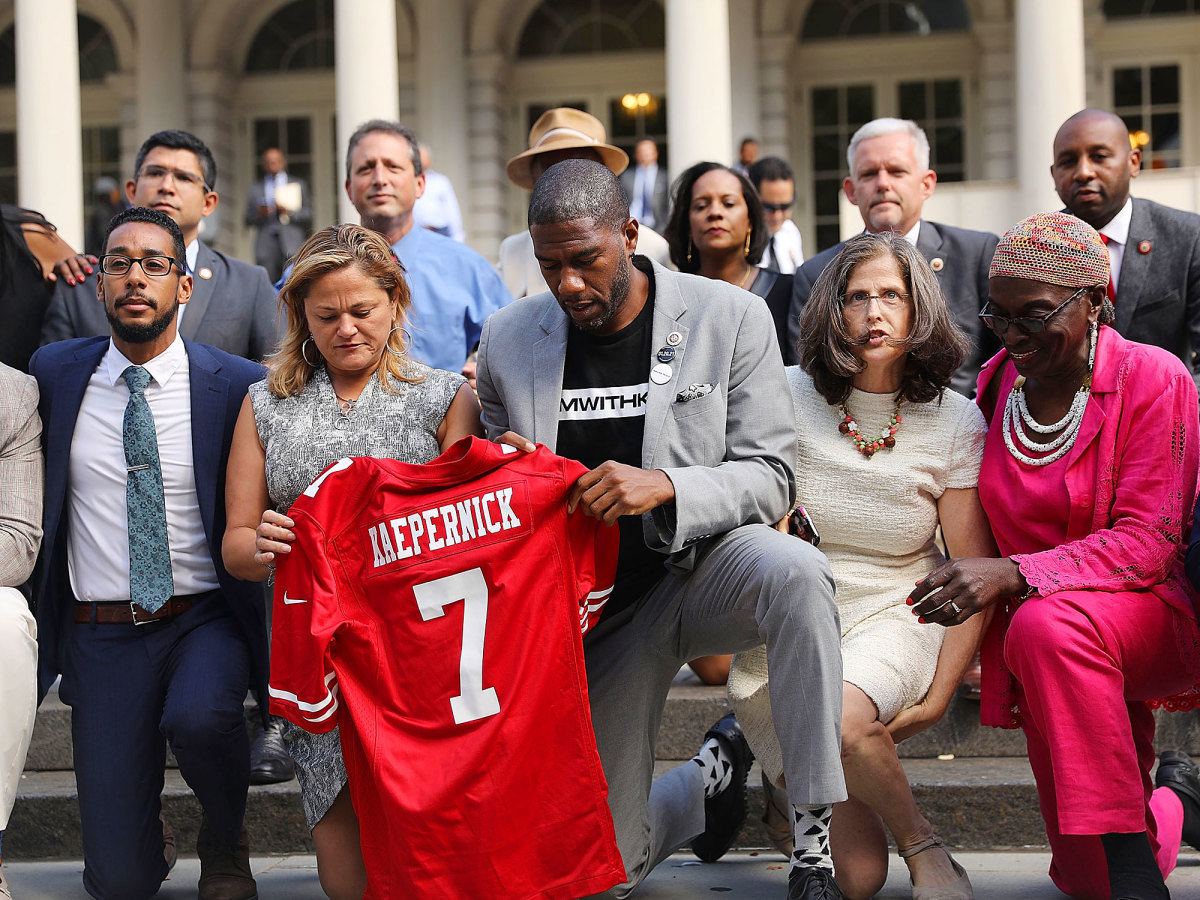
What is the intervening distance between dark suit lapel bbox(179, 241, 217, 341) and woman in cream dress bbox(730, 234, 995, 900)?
2.37 metres

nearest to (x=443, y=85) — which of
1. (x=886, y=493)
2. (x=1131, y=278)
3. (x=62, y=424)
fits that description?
(x=1131, y=278)

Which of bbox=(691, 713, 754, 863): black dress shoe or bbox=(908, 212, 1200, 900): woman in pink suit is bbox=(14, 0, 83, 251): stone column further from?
bbox=(908, 212, 1200, 900): woman in pink suit

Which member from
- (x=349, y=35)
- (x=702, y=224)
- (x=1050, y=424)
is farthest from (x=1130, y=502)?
(x=349, y=35)

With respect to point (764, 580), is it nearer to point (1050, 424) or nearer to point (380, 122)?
point (1050, 424)

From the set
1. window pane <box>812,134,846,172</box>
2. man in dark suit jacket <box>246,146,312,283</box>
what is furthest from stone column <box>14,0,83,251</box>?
window pane <box>812,134,846,172</box>

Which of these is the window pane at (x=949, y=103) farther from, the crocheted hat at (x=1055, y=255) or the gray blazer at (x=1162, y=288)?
the crocheted hat at (x=1055, y=255)

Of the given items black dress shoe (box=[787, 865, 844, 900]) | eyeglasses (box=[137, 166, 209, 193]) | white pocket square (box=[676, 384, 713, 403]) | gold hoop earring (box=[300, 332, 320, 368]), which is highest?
eyeglasses (box=[137, 166, 209, 193])

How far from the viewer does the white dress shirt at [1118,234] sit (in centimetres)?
498

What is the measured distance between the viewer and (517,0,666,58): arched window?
61.5 feet

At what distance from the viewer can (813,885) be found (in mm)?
3375

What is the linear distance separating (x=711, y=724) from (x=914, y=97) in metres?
14.9

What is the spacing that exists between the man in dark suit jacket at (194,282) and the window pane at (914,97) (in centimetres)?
1412

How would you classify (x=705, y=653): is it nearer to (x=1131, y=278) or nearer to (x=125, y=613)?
(x=125, y=613)

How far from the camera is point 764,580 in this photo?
3432mm
